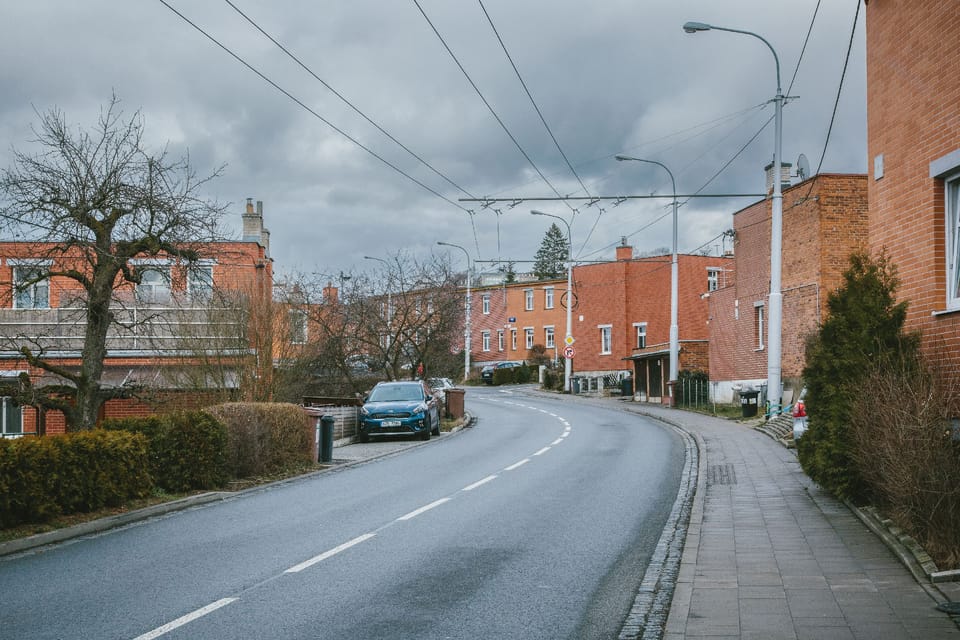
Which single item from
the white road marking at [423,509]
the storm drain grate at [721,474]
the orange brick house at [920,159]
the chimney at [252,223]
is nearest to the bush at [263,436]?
the white road marking at [423,509]

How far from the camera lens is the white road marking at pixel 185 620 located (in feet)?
20.4

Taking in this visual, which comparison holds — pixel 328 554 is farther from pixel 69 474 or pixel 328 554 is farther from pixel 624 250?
pixel 624 250

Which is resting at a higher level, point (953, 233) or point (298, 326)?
point (953, 233)

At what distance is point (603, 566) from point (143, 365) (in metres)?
22.7

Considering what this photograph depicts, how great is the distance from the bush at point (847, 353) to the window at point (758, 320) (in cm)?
2771

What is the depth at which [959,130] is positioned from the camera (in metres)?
10.2

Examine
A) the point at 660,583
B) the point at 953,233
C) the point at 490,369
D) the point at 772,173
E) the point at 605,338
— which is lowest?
the point at 490,369

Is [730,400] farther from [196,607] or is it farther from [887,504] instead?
[196,607]

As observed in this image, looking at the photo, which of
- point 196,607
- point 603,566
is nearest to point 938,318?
point 603,566

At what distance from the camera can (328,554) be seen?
30.9 feet

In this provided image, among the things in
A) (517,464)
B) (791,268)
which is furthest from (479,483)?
(791,268)

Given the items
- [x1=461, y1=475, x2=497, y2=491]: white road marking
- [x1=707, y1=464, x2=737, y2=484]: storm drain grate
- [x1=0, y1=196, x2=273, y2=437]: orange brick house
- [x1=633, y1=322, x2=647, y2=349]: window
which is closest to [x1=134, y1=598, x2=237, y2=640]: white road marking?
[x1=461, y1=475, x2=497, y2=491]: white road marking

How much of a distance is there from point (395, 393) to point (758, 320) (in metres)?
17.9

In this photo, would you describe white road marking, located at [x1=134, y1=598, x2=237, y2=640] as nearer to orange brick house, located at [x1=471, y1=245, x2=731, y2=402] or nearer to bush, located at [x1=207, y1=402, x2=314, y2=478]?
bush, located at [x1=207, y1=402, x2=314, y2=478]
